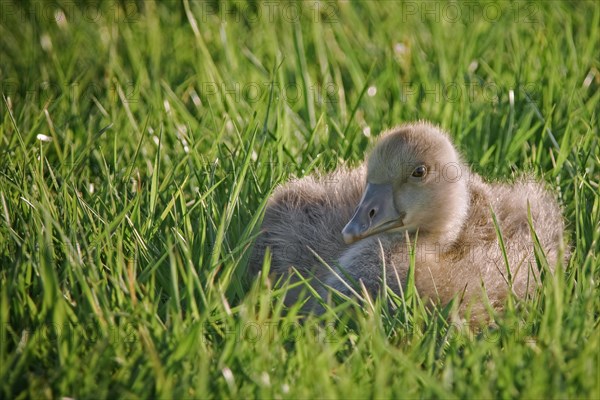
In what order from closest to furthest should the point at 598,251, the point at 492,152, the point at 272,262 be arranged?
the point at 598,251
the point at 272,262
the point at 492,152

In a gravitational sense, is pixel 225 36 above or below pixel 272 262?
above

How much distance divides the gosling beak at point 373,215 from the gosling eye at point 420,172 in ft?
0.36

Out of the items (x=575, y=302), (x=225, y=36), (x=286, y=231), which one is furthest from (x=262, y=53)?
(x=575, y=302)

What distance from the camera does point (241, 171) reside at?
11.2 ft

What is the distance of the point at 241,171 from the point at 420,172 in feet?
2.28

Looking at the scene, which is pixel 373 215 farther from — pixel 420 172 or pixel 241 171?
pixel 241 171

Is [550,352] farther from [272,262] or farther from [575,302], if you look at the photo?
[272,262]

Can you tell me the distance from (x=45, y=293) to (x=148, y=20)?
3.68 meters

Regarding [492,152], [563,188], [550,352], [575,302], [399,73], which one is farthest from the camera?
[399,73]

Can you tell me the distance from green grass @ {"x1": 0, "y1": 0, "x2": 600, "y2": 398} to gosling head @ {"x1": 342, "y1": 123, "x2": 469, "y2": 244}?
433 millimetres

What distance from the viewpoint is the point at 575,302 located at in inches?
109

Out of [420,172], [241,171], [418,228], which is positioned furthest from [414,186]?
[241,171]

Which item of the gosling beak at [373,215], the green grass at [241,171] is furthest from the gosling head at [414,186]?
the green grass at [241,171]

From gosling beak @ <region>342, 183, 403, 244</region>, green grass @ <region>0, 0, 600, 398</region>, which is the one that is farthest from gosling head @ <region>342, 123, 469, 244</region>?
green grass @ <region>0, 0, 600, 398</region>
